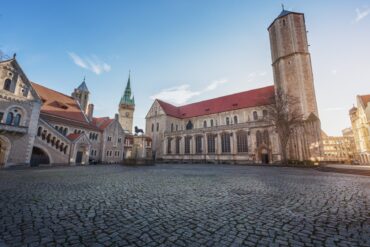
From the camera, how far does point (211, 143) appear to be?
36406 mm

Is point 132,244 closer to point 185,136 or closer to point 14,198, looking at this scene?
point 14,198

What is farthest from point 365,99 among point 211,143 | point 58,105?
point 58,105

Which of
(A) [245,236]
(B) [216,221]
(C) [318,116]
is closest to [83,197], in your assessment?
(B) [216,221]

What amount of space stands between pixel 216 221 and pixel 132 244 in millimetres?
1802

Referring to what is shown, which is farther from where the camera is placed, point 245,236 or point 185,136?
point 185,136

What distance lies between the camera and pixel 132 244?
265cm

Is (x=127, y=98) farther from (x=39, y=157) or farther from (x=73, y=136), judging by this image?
(x=39, y=157)

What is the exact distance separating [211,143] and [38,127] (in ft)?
95.4

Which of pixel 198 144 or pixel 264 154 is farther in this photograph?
pixel 198 144

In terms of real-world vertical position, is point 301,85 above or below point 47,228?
above

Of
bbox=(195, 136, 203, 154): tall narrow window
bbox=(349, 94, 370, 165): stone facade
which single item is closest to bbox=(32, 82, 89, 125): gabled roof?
bbox=(195, 136, 203, 154): tall narrow window

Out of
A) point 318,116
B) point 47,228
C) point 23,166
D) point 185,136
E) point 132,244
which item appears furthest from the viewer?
point 185,136

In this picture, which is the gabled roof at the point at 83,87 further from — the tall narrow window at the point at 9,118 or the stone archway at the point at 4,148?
the stone archway at the point at 4,148

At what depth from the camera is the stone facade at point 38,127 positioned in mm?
19609
